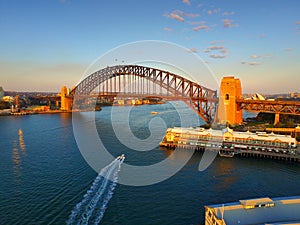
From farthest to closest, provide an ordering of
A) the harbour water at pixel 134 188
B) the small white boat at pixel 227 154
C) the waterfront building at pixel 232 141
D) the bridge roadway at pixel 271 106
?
1. the bridge roadway at pixel 271 106
2. the waterfront building at pixel 232 141
3. the small white boat at pixel 227 154
4. the harbour water at pixel 134 188

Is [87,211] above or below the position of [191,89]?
below

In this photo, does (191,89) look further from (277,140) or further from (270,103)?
(277,140)

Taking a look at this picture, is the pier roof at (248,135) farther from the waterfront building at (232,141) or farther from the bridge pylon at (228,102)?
the bridge pylon at (228,102)

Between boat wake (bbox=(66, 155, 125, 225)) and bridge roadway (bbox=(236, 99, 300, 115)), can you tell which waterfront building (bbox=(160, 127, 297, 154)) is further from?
bridge roadway (bbox=(236, 99, 300, 115))

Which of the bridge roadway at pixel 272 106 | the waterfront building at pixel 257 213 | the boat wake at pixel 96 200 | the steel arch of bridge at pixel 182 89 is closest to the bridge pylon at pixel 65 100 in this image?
the steel arch of bridge at pixel 182 89

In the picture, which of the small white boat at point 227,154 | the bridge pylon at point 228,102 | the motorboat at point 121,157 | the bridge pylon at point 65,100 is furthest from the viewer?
the bridge pylon at point 65,100

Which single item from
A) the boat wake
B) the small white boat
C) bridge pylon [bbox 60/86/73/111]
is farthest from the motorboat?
bridge pylon [bbox 60/86/73/111]

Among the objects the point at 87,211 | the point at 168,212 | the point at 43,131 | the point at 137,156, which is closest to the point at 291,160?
the point at 137,156
